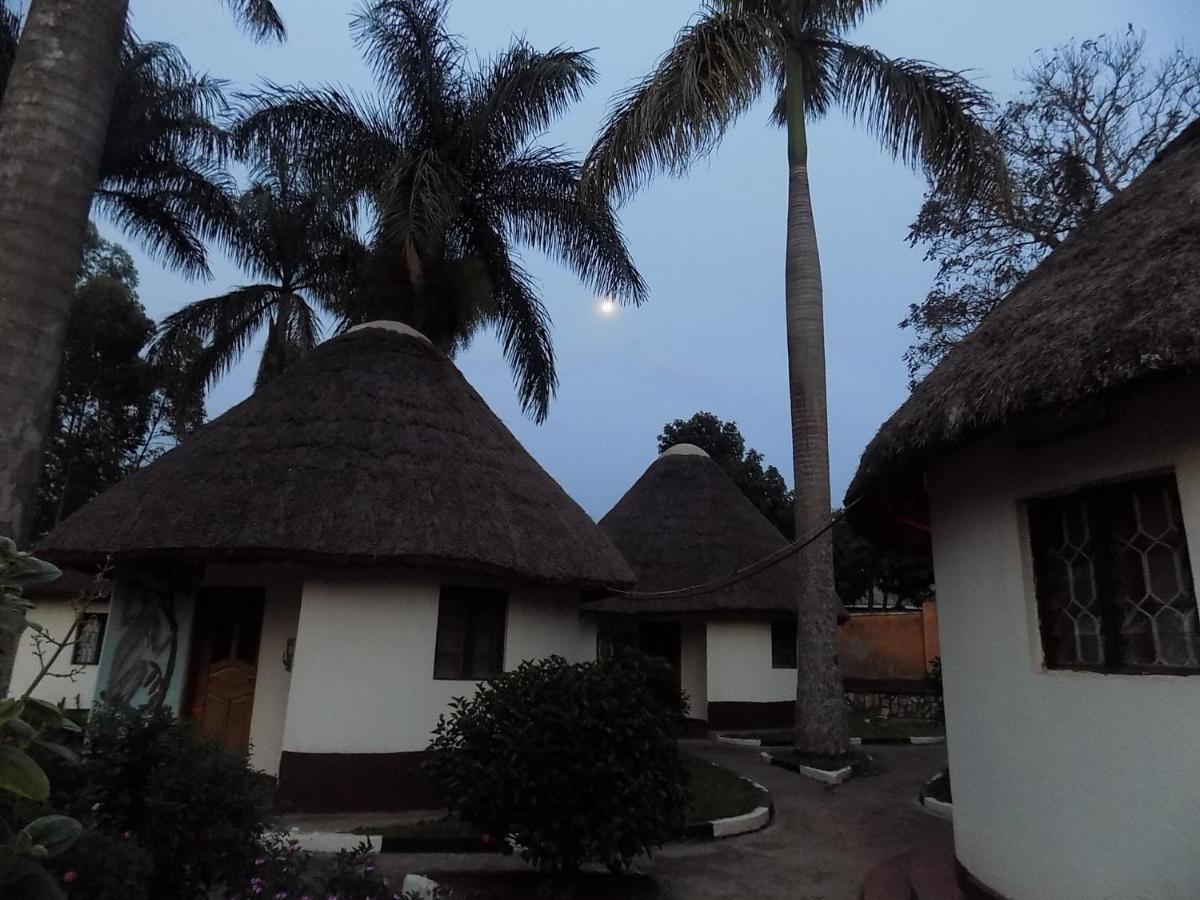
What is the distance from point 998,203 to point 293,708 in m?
11.7

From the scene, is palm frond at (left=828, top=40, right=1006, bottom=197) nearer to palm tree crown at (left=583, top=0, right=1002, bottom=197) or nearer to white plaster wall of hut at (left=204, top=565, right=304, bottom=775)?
palm tree crown at (left=583, top=0, right=1002, bottom=197)

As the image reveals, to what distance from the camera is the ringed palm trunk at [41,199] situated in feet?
15.2

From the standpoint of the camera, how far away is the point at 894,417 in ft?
18.0

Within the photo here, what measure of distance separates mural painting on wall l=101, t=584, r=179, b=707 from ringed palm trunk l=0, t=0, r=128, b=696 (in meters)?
5.01

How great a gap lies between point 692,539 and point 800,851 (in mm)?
10672

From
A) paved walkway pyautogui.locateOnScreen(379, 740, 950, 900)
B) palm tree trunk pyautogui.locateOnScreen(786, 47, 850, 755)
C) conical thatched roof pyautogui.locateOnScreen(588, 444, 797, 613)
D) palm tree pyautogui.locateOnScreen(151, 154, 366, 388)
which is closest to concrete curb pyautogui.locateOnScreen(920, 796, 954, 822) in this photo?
paved walkway pyautogui.locateOnScreen(379, 740, 950, 900)

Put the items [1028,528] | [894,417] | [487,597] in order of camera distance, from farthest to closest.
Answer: [487,597], [894,417], [1028,528]

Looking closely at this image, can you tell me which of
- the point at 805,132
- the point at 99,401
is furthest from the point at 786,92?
the point at 99,401

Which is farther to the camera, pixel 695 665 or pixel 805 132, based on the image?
pixel 695 665

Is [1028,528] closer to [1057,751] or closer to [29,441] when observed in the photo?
[1057,751]

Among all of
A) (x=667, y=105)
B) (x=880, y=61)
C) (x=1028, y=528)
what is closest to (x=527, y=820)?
(x=1028, y=528)

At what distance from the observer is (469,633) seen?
9.05 meters

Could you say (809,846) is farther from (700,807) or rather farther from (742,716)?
(742,716)

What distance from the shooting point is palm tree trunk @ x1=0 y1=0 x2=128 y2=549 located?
463 centimetres
